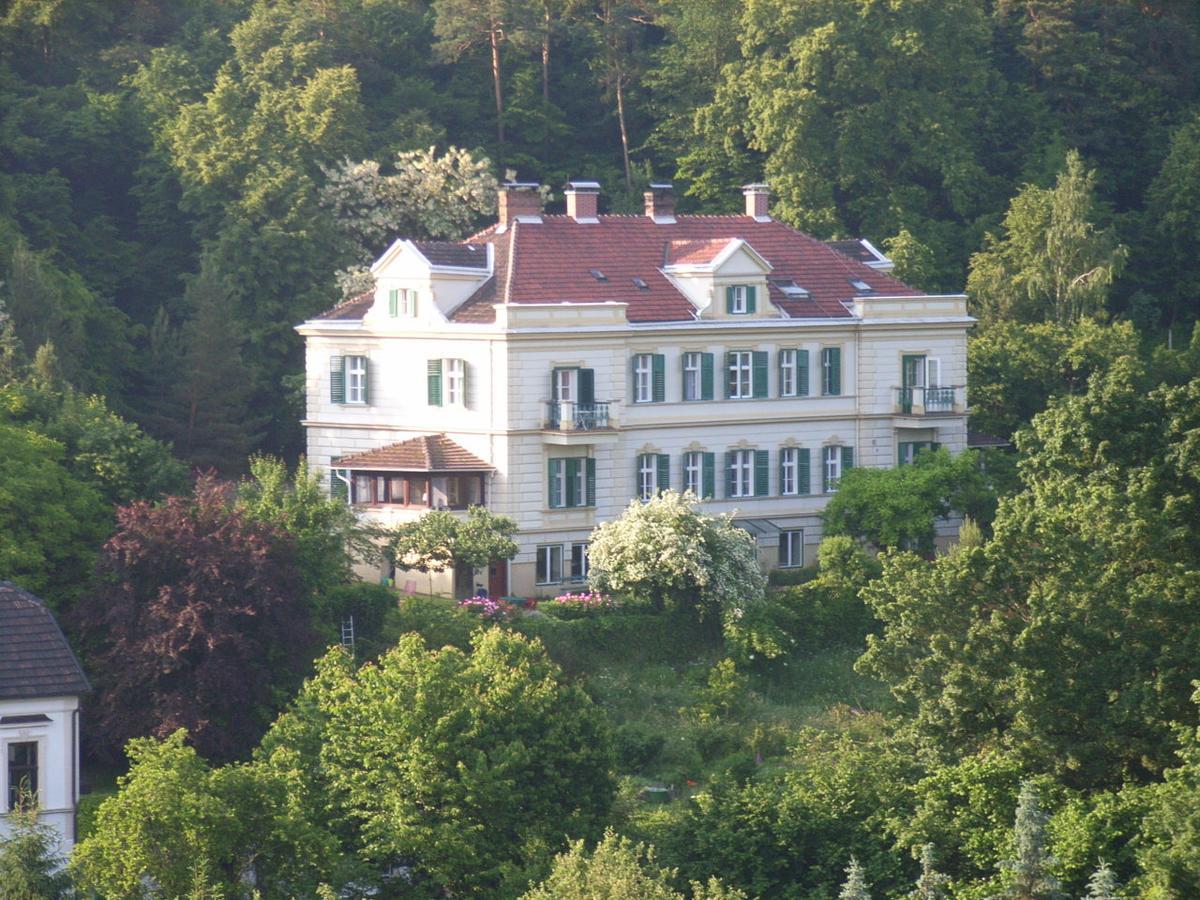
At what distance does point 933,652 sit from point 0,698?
53.5 ft

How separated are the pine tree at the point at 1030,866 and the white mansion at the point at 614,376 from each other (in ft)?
81.6

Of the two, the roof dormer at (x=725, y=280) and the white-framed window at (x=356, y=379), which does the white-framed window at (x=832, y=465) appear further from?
the white-framed window at (x=356, y=379)

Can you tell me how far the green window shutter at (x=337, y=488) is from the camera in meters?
63.3

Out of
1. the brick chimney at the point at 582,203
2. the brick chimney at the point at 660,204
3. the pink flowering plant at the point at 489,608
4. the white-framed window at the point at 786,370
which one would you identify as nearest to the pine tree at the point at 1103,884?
the pink flowering plant at the point at 489,608

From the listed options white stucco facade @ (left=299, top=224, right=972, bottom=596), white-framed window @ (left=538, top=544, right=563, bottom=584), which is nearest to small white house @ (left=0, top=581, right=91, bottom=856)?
white stucco facade @ (left=299, top=224, right=972, bottom=596)

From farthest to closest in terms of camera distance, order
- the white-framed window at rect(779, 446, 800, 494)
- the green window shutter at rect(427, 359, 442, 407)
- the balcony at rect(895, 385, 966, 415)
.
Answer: the balcony at rect(895, 385, 966, 415), the white-framed window at rect(779, 446, 800, 494), the green window shutter at rect(427, 359, 442, 407)

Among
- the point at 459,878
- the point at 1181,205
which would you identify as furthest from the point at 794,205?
the point at 459,878

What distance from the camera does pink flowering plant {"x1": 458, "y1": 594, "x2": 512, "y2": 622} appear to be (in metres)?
59.6

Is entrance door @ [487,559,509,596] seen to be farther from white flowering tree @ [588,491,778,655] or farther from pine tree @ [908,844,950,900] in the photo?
pine tree @ [908,844,950,900]

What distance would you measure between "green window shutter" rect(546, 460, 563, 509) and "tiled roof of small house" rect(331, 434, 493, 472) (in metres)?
1.52

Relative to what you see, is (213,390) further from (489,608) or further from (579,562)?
(489,608)

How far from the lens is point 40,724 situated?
49.2 metres

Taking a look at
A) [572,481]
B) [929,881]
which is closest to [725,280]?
[572,481]

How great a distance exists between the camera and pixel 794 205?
84562mm
